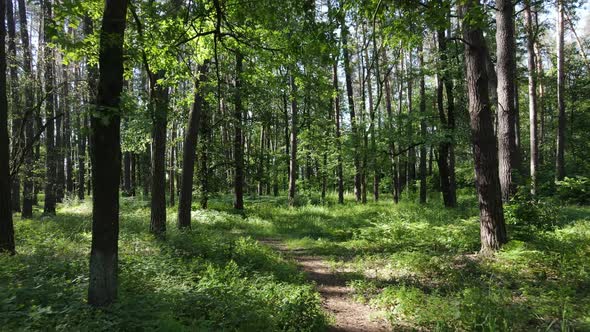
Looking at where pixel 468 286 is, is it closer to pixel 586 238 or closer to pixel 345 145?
pixel 586 238

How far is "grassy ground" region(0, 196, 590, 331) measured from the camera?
4.49 meters

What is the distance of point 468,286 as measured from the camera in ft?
19.5

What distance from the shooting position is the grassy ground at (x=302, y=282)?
449 cm

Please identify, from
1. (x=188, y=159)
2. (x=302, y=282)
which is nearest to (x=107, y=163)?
(x=302, y=282)

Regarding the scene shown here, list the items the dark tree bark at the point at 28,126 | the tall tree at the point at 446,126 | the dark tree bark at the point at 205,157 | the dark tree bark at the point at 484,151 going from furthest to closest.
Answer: the dark tree bark at the point at 205,157
the tall tree at the point at 446,126
the dark tree bark at the point at 28,126
the dark tree bark at the point at 484,151

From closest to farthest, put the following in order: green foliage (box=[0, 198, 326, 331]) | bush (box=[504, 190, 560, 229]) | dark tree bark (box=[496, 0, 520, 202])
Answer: green foliage (box=[0, 198, 326, 331]) < bush (box=[504, 190, 560, 229]) < dark tree bark (box=[496, 0, 520, 202])

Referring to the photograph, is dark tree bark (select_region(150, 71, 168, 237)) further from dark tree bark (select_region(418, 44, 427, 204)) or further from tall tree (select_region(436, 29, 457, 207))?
tall tree (select_region(436, 29, 457, 207))

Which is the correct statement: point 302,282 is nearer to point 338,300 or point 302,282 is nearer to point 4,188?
point 338,300

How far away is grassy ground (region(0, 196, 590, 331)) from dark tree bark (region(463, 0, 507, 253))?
1.39 ft

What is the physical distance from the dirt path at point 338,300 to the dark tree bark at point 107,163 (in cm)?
306

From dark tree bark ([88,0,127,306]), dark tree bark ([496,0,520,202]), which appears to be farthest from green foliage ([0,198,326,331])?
dark tree bark ([496,0,520,202])

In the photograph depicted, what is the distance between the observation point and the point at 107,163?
13.9ft

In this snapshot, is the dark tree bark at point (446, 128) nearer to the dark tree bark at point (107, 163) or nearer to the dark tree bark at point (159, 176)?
the dark tree bark at point (159, 176)

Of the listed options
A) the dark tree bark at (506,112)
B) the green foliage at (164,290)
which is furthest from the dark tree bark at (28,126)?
the dark tree bark at (506,112)
